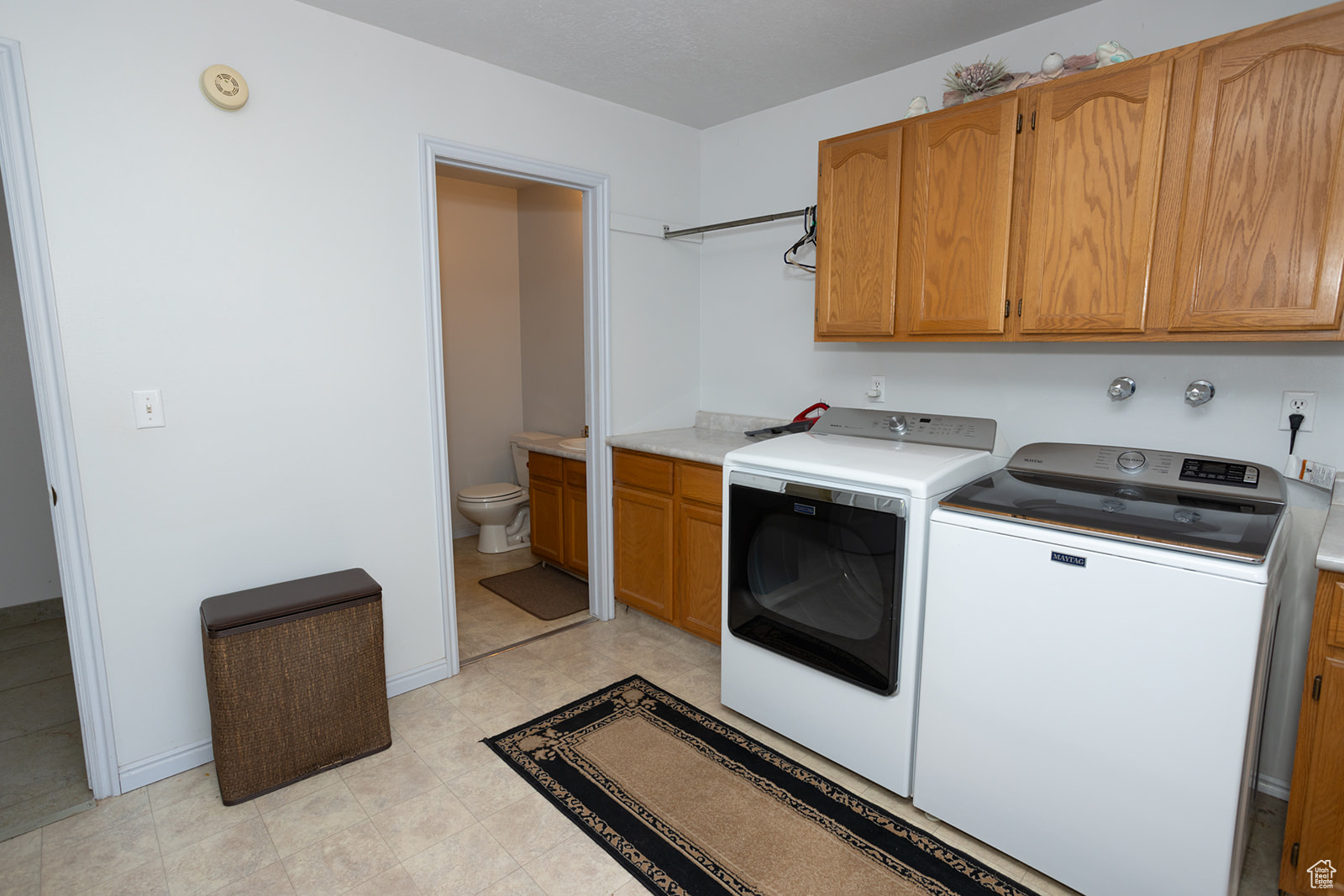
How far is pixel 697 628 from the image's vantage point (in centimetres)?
300

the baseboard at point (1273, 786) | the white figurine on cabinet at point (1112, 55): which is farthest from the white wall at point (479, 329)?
the baseboard at point (1273, 786)

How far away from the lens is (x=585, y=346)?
3.26m

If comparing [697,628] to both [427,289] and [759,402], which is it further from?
[427,289]

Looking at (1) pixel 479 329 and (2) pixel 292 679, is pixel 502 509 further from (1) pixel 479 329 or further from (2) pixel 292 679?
(2) pixel 292 679

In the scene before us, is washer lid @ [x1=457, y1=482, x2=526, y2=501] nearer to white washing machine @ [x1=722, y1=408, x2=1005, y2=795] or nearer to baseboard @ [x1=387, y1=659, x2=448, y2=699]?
baseboard @ [x1=387, y1=659, x2=448, y2=699]

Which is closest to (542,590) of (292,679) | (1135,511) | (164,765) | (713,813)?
(292,679)

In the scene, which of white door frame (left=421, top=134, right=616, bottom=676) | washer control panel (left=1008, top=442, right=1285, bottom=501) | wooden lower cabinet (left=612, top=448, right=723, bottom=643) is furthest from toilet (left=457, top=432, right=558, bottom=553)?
washer control panel (left=1008, top=442, right=1285, bottom=501)

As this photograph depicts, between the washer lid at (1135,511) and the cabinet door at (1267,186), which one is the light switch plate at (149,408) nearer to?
the washer lid at (1135,511)

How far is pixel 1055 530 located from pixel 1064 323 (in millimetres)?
757

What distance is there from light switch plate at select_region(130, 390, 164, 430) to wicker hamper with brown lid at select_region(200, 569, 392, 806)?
590mm

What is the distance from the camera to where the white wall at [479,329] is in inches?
177

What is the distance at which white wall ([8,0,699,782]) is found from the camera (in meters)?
1.89

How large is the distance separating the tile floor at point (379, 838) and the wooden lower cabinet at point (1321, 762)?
21 cm

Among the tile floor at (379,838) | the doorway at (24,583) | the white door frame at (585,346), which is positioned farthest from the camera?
the white door frame at (585,346)
